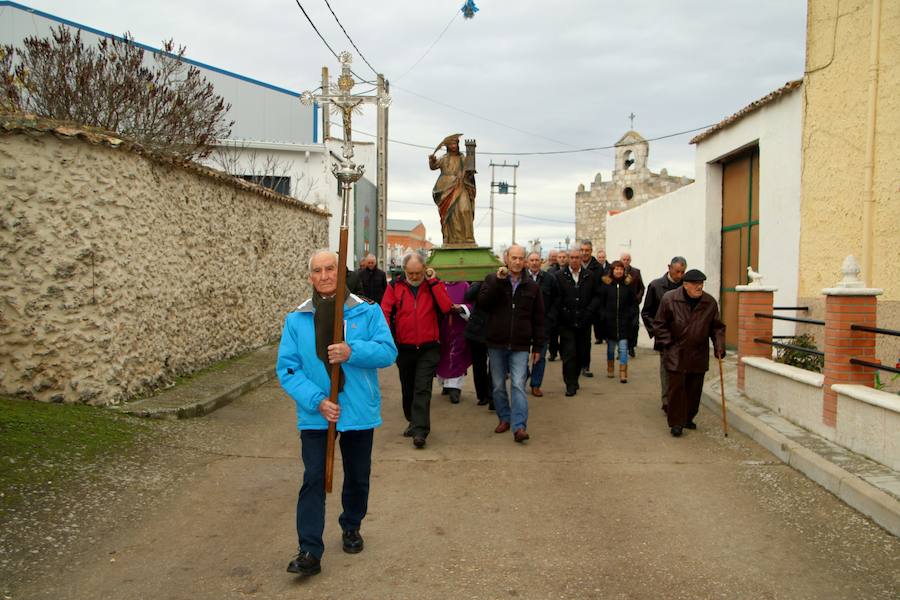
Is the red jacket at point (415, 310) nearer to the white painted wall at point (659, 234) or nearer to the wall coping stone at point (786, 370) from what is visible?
the wall coping stone at point (786, 370)

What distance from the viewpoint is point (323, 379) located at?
420 cm

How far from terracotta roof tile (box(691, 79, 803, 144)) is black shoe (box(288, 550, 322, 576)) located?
985 centimetres

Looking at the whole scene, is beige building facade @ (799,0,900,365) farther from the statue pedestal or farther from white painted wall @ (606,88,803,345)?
the statue pedestal

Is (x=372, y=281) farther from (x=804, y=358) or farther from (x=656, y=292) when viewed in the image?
(x=804, y=358)

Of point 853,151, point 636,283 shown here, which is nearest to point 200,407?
point 636,283

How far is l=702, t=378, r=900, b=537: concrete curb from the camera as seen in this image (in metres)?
4.94

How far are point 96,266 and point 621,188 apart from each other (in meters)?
28.2

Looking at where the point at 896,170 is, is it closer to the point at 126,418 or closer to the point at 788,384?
the point at 788,384

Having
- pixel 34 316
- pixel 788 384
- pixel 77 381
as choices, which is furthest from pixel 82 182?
pixel 788 384

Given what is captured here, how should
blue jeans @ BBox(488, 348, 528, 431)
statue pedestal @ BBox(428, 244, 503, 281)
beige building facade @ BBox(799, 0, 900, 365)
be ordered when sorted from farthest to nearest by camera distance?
statue pedestal @ BBox(428, 244, 503, 281) → beige building facade @ BBox(799, 0, 900, 365) → blue jeans @ BBox(488, 348, 528, 431)

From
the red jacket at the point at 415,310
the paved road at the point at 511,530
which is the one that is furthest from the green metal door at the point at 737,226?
the red jacket at the point at 415,310

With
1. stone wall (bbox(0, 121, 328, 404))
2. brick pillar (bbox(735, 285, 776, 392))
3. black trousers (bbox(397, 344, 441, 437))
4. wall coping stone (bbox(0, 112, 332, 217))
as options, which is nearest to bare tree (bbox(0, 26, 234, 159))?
stone wall (bbox(0, 121, 328, 404))

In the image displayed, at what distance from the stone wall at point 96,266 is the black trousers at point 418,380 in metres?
2.93

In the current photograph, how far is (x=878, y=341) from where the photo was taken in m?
9.17
